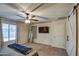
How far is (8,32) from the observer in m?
1.38

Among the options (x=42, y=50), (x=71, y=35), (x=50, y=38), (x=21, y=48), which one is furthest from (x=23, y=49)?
(x=71, y=35)

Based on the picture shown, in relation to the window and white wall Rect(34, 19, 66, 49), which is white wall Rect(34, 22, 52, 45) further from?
the window

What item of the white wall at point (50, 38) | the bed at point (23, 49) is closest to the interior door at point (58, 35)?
the white wall at point (50, 38)

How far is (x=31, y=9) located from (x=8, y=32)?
551 millimetres

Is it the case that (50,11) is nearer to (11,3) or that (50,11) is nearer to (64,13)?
(64,13)

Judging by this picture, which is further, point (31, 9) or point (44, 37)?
point (44, 37)

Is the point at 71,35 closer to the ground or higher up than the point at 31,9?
closer to the ground

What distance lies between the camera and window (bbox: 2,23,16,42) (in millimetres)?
1332

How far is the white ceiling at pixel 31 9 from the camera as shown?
1325 millimetres

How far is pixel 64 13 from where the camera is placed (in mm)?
A: 1396

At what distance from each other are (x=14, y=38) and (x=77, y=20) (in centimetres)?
109

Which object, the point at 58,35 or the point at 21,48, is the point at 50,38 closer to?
the point at 58,35

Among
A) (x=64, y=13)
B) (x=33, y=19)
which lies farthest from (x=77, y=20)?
(x=33, y=19)

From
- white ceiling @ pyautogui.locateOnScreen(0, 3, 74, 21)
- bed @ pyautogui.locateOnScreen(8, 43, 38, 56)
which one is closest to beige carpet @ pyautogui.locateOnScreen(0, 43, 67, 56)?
bed @ pyautogui.locateOnScreen(8, 43, 38, 56)
